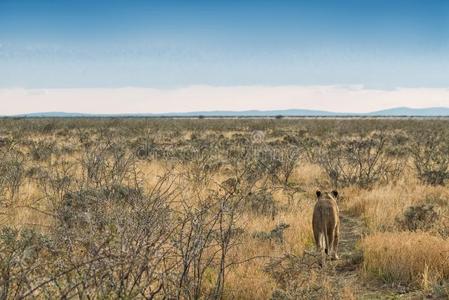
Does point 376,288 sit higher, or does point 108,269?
point 108,269

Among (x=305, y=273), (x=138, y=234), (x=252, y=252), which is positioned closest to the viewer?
(x=138, y=234)

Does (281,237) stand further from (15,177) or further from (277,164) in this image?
(277,164)

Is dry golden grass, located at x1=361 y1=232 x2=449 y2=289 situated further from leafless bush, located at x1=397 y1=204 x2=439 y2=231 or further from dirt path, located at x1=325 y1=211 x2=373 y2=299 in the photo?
leafless bush, located at x1=397 y1=204 x2=439 y2=231

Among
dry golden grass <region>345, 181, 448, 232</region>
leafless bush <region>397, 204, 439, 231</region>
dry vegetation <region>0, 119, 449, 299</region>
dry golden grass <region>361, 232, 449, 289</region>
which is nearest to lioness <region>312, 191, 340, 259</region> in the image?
dry vegetation <region>0, 119, 449, 299</region>

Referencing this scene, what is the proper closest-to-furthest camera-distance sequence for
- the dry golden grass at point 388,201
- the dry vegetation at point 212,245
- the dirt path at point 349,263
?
the dry vegetation at point 212,245 < the dirt path at point 349,263 < the dry golden grass at point 388,201

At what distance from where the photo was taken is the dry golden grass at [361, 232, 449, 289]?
231 inches

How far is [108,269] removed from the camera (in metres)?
3.33

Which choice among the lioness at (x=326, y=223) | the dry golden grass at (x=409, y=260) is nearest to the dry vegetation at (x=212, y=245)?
the dry golden grass at (x=409, y=260)

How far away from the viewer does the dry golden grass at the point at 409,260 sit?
19.3 feet

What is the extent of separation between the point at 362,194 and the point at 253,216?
3.76 metres

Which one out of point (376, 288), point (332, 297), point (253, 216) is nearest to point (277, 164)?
point (253, 216)

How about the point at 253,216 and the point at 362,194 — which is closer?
the point at 253,216

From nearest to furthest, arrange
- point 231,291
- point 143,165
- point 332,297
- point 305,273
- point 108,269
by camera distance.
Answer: point 108,269 < point 332,297 < point 231,291 < point 305,273 < point 143,165

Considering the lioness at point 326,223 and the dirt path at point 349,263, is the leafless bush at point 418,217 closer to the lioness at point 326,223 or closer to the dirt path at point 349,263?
the dirt path at point 349,263
